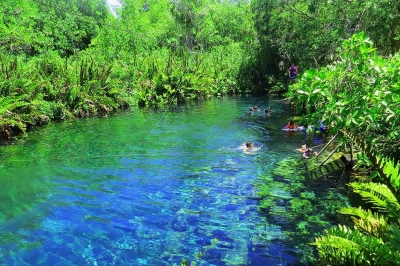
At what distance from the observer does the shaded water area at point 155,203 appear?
198 inches

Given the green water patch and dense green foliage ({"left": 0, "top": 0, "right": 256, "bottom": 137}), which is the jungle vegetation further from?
the green water patch

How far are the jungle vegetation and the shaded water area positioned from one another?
1023 mm

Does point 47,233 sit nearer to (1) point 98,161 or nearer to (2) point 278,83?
(1) point 98,161

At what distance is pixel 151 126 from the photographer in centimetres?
1593

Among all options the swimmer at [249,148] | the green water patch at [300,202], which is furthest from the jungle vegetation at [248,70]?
the swimmer at [249,148]

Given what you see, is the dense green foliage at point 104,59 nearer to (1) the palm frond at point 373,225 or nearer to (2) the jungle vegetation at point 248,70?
(2) the jungle vegetation at point 248,70

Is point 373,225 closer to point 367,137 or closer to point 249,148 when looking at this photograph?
point 367,137

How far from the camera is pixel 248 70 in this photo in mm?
35375

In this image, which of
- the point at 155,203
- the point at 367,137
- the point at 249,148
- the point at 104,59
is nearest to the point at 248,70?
the point at 104,59

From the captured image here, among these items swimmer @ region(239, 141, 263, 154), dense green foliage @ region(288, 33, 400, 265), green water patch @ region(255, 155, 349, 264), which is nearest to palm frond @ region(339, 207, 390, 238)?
dense green foliage @ region(288, 33, 400, 265)

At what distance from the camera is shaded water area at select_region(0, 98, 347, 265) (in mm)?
5035

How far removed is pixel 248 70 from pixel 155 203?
3028cm

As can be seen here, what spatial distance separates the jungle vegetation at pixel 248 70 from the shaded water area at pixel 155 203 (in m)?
1.02

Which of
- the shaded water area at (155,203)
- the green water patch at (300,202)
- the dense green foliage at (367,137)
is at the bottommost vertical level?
the shaded water area at (155,203)
